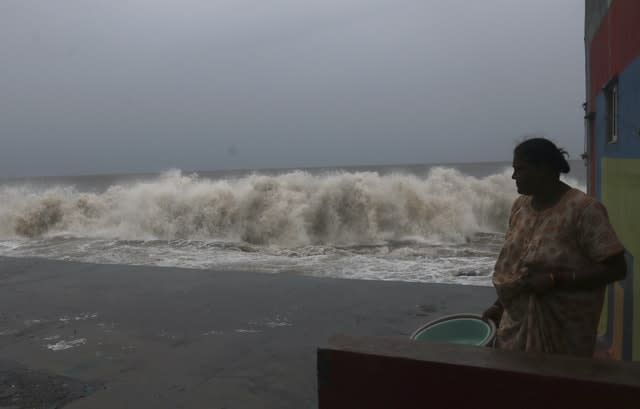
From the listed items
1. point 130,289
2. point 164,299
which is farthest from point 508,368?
point 130,289

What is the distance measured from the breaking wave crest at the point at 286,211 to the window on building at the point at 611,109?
11904mm

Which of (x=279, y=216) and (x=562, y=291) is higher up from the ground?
(x=562, y=291)

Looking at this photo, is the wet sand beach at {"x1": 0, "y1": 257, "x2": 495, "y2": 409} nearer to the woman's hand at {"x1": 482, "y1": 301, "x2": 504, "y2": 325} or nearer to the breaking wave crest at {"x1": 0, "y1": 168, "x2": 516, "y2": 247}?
the woman's hand at {"x1": 482, "y1": 301, "x2": 504, "y2": 325}

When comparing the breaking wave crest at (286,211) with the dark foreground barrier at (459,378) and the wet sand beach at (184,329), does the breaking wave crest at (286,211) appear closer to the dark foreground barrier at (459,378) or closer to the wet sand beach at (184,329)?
the wet sand beach at (184,329)

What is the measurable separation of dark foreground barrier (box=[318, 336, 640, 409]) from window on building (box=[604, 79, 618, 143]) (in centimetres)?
224

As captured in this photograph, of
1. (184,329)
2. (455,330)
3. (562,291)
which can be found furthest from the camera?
(184,329)

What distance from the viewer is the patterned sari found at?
5.74ft

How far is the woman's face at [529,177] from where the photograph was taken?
6.31 ft

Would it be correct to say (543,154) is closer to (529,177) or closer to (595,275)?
(529,177)

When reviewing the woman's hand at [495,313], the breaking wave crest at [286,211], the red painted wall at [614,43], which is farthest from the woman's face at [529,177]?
the breaking wave crest at [286,211]

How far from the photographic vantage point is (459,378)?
5.51 feet

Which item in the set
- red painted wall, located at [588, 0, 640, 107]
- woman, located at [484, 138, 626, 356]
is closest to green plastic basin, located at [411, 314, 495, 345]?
woman, located at [484, 138, 626, 356]

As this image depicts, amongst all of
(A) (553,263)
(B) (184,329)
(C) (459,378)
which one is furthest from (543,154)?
(B) (184,329)

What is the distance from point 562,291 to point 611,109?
2.35 metres
